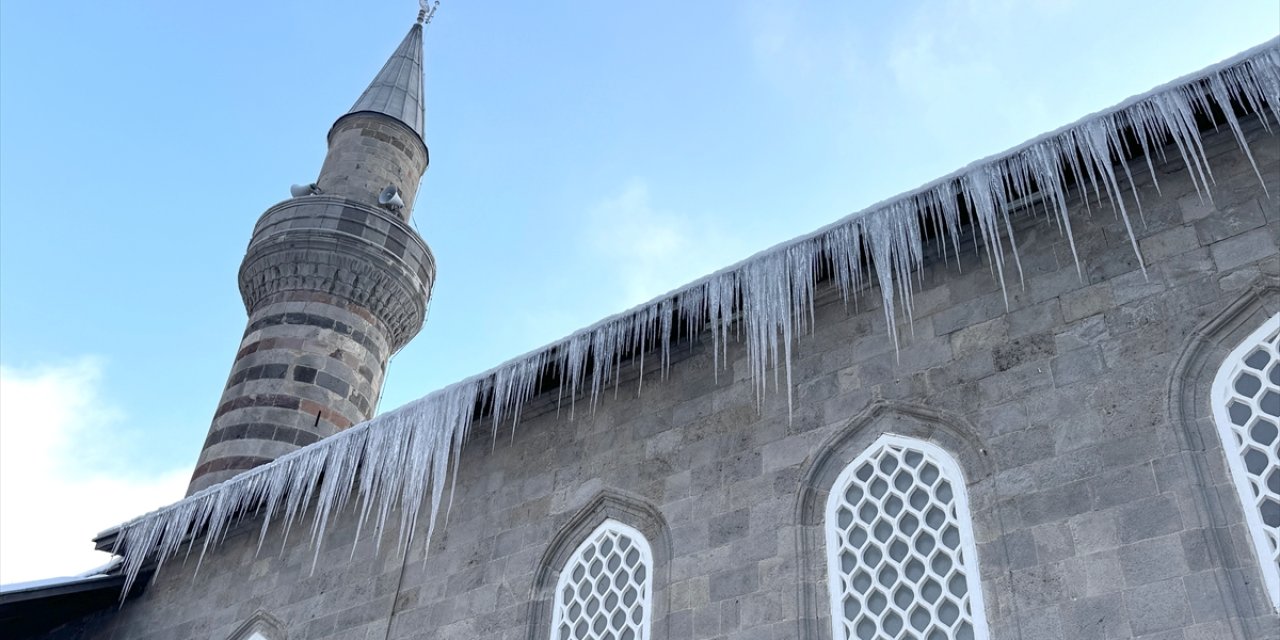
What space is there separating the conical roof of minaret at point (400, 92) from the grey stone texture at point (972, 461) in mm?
8890

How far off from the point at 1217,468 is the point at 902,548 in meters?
1.64

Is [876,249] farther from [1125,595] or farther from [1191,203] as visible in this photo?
[1125,595]

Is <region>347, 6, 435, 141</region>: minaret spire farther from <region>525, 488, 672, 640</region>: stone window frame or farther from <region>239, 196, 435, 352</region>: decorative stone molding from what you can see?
<region>525, 488, 672, 640</region>: stone window frame

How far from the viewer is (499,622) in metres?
7.89

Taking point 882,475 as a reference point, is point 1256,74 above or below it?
above

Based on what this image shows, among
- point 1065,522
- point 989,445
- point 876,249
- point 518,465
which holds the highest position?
point 876,249

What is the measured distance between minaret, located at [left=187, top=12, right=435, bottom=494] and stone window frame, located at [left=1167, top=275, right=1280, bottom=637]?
9.86 metres

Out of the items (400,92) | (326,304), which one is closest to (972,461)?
(326,304)

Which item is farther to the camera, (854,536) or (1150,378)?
(854,536)

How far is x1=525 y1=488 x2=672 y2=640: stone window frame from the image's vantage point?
24.1 feet

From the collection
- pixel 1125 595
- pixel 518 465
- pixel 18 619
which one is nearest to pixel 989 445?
pixel 1125 595

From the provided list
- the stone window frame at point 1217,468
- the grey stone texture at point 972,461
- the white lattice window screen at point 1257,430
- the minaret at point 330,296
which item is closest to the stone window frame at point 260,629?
the grey stone texture at point 972,461

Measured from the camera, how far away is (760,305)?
25.3ft

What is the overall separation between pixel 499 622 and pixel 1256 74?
560cm
